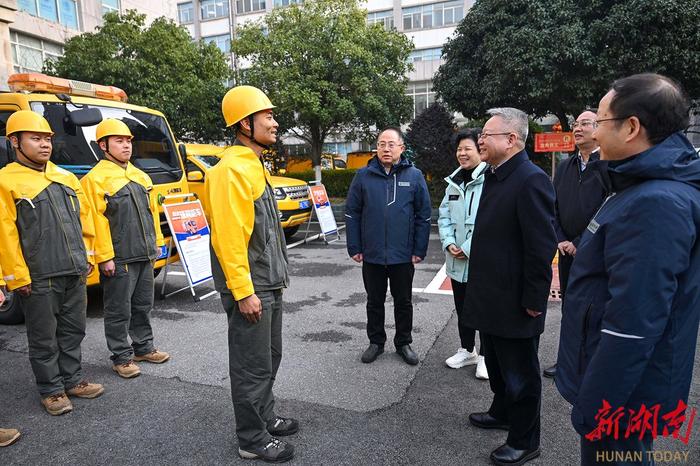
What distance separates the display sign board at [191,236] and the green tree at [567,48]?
344 inches

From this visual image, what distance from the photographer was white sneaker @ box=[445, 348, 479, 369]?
3758mm

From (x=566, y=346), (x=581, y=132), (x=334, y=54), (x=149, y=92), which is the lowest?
(x=566, y=346)

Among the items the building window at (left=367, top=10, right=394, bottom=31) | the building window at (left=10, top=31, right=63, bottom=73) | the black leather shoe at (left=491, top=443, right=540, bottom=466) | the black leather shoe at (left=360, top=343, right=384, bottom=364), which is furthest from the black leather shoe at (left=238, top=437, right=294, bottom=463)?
the building window at (left=367, top=10, right=394, bottom=31)

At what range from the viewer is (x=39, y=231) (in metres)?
3.19

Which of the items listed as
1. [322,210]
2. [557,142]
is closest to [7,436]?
[322,210]

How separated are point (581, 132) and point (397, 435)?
2.60m

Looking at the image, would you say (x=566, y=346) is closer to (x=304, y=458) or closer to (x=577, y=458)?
(x=577, y=458)

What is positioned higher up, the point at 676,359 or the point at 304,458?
the point at 676,359

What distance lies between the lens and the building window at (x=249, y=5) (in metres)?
33.4

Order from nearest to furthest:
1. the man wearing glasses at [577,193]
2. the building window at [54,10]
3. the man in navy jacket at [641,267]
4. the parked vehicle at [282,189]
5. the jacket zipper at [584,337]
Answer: the man in navy jacket at [641,267] → the jacket zipper at [584,337] → the man wearing glasses at [577,193] → the parked vehicle at [282,189] → the building window at [54,10]

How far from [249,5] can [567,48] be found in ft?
95.9

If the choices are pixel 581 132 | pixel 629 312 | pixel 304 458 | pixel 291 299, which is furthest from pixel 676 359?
pixel 291 299

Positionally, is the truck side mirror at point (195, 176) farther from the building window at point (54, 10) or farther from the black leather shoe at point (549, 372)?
the building window at point (54, 10)

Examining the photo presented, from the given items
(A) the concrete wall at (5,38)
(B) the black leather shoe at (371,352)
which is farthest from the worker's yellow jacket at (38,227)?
(A) the concrete wall at (5,38)
